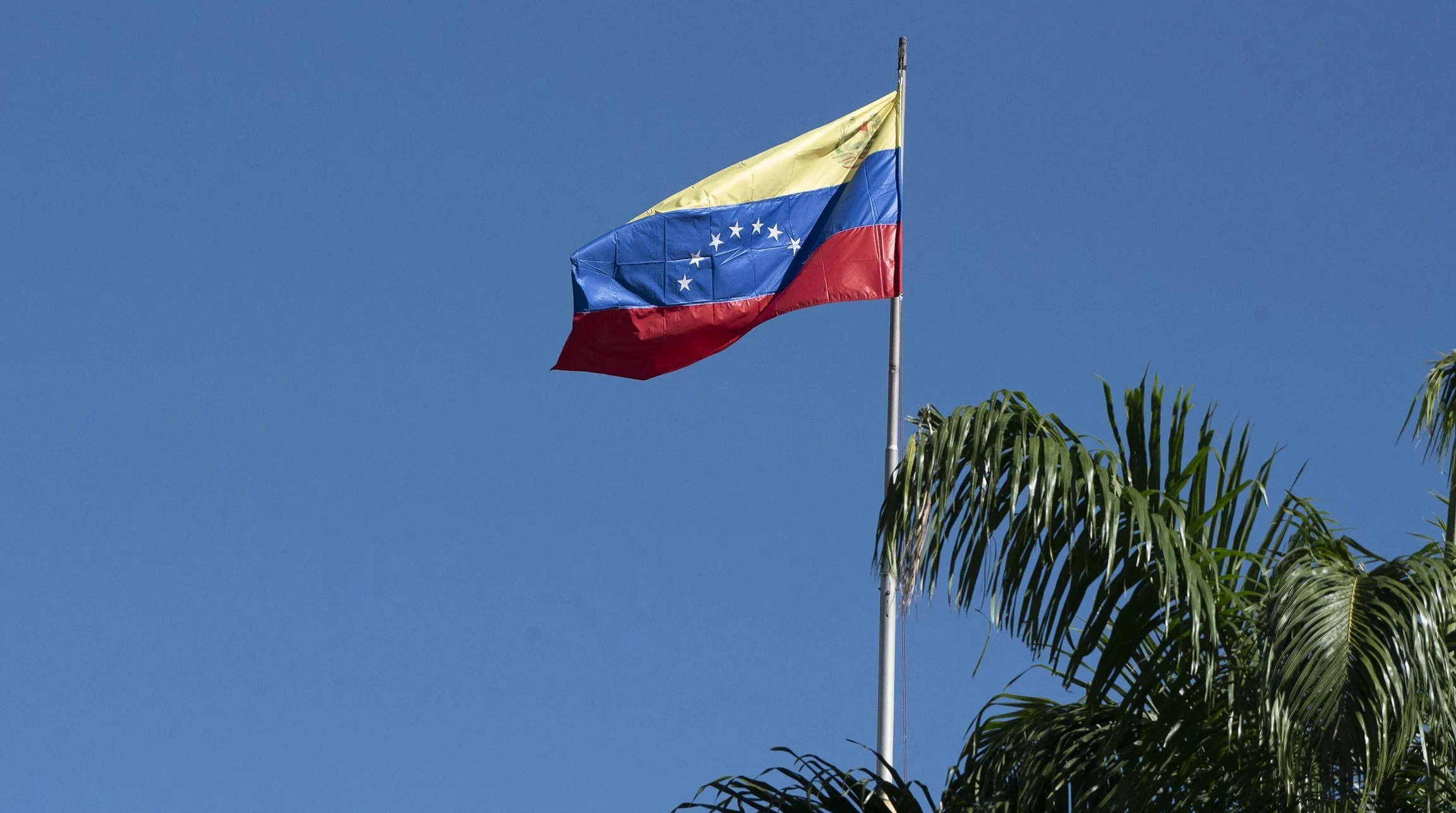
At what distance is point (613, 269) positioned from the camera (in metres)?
13.9

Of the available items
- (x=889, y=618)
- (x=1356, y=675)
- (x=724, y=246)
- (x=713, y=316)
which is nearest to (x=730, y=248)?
(x=724, y=246)

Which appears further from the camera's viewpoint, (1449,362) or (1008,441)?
(1449,362)

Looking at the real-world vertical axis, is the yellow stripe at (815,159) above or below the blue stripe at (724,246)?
above

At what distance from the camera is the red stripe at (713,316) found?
512 inches

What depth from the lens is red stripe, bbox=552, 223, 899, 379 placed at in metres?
13.0

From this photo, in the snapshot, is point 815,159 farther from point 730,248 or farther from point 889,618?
point 889,618

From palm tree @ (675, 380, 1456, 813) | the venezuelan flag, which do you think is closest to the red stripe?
the venezuelan flag

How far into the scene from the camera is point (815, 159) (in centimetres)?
1373

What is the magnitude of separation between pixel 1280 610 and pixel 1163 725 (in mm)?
833

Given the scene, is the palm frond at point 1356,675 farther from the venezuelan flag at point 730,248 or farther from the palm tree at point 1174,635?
the venezuelan flag at point 730,248

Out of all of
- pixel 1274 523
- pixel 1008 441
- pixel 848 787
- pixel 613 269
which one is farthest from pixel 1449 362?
pixel 613 269

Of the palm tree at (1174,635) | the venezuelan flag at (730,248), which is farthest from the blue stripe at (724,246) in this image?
the palm tree at (1174,635)

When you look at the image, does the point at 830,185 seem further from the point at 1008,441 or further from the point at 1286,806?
the point at 1286,806

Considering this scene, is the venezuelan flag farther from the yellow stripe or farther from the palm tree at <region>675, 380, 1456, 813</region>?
the palm tree at <region>675, 380, 1456, 813</region>
